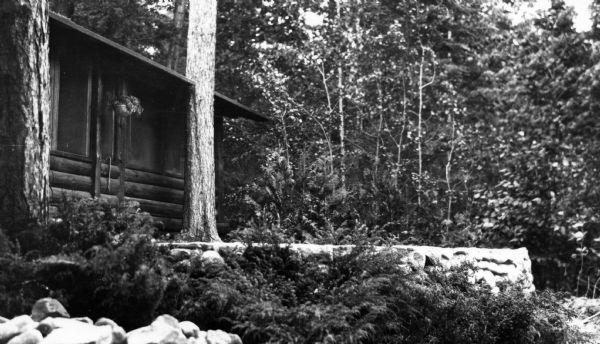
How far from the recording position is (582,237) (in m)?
12.0

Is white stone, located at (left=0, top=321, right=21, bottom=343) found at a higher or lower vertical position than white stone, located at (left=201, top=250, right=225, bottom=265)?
lower

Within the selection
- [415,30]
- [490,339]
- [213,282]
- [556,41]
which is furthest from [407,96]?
[213,282]

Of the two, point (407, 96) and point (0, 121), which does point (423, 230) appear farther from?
point (0, 121)

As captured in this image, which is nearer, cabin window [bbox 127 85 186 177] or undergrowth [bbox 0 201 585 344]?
undergrowth [bbox 0 201 585 344]

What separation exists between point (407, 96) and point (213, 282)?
518 inches

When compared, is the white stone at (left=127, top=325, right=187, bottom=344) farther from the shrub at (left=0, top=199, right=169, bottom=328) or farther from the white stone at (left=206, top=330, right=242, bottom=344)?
the shrub at (left=0, top=199, right=169, bottom=328)

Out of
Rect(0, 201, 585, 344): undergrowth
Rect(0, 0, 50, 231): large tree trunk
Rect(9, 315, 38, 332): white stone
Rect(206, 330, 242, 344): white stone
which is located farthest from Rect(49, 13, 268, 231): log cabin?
Rect(9, 315, 38, 332): white stone

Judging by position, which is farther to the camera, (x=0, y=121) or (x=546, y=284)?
(x=546, y=284)

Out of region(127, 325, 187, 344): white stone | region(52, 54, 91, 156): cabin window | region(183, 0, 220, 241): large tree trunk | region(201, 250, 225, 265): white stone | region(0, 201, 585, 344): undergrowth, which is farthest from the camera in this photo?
region(183, 0, 220, 241): large tree trunk

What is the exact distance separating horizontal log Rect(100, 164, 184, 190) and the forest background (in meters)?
1.41

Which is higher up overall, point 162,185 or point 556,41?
point 556,41

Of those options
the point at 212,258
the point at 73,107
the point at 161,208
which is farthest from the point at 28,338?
the point at 161,208

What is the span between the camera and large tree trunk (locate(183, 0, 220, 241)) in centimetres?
1166

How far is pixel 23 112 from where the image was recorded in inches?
226
